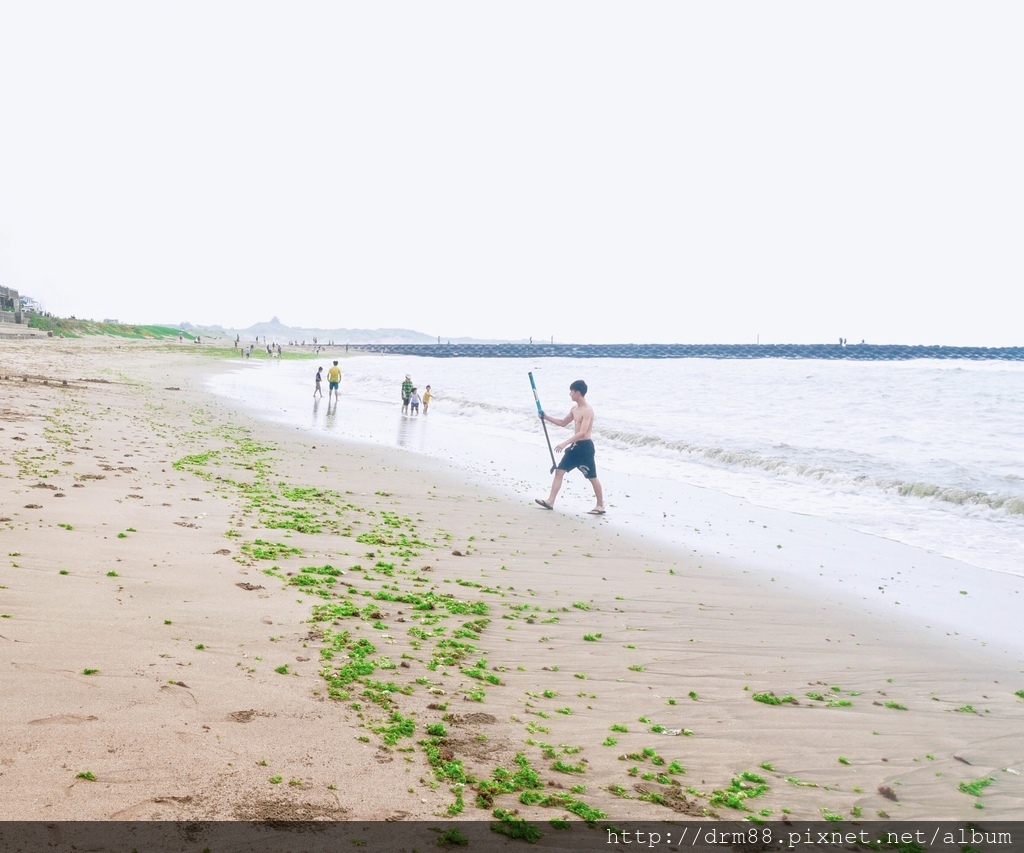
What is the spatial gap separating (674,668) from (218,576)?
4078 mm

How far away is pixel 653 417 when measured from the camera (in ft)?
96.0

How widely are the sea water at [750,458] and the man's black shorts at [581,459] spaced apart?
681 millimetres

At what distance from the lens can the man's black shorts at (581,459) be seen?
12.5 meters

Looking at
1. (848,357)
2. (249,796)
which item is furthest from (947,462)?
(848,357)

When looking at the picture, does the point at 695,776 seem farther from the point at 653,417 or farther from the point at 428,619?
the point at 653,417

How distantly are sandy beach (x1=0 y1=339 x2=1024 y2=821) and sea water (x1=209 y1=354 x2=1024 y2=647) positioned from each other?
2.74m

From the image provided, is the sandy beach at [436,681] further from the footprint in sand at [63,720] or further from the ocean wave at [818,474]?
the ocean wave at [818,474]

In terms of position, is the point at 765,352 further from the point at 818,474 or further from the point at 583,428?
the point at 583,428

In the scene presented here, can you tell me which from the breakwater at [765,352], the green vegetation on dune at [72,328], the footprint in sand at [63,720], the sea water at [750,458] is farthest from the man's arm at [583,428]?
the breakwater at [765,352]

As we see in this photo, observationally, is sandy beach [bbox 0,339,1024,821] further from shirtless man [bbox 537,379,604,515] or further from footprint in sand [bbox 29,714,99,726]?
shirtless man [bbox 537,379,604,515]

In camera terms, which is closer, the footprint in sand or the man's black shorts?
the footprint in sand

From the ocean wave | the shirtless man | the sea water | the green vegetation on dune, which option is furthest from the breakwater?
the shirtless man

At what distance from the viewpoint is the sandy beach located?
3.41 m

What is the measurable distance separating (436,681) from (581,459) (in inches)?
322
